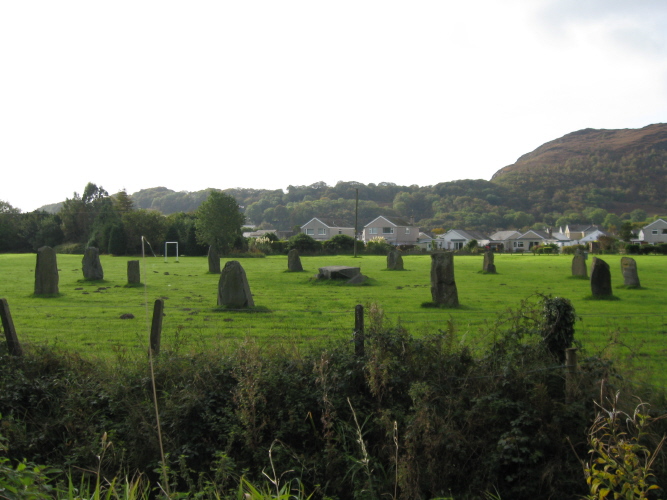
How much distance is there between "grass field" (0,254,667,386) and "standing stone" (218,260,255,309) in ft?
1.53

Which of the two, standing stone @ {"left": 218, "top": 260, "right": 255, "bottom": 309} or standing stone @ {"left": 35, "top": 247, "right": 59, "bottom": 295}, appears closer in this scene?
standing stone @ {"left": 218, "top": 260, "right": 255, "bottom": 309}

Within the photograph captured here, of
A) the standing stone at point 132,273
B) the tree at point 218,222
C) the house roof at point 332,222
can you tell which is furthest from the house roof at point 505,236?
the standing stone at point 132,273

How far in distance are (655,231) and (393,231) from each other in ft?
167

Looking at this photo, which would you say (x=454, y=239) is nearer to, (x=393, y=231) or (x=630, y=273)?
(x=393, y=231)

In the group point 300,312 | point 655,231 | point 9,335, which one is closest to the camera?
point 9,335

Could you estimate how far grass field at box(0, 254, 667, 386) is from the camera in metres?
9.32

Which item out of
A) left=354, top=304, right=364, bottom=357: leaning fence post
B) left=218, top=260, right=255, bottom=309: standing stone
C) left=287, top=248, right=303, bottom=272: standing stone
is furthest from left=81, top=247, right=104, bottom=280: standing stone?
left=354, top=304, right=364, bottom=357: leaning fence post

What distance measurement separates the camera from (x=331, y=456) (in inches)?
234

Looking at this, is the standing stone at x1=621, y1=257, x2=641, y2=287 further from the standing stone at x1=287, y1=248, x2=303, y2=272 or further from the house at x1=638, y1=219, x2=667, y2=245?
the house at x1=638, y1=219, x2=667, y2=245

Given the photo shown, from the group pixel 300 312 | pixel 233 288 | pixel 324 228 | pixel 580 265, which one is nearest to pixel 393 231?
pixel 324 228

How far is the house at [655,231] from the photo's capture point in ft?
322

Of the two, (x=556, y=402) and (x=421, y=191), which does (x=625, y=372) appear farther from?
(x=421, y=191)

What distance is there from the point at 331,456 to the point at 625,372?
3.73 metres

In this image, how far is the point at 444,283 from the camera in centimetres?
1485
